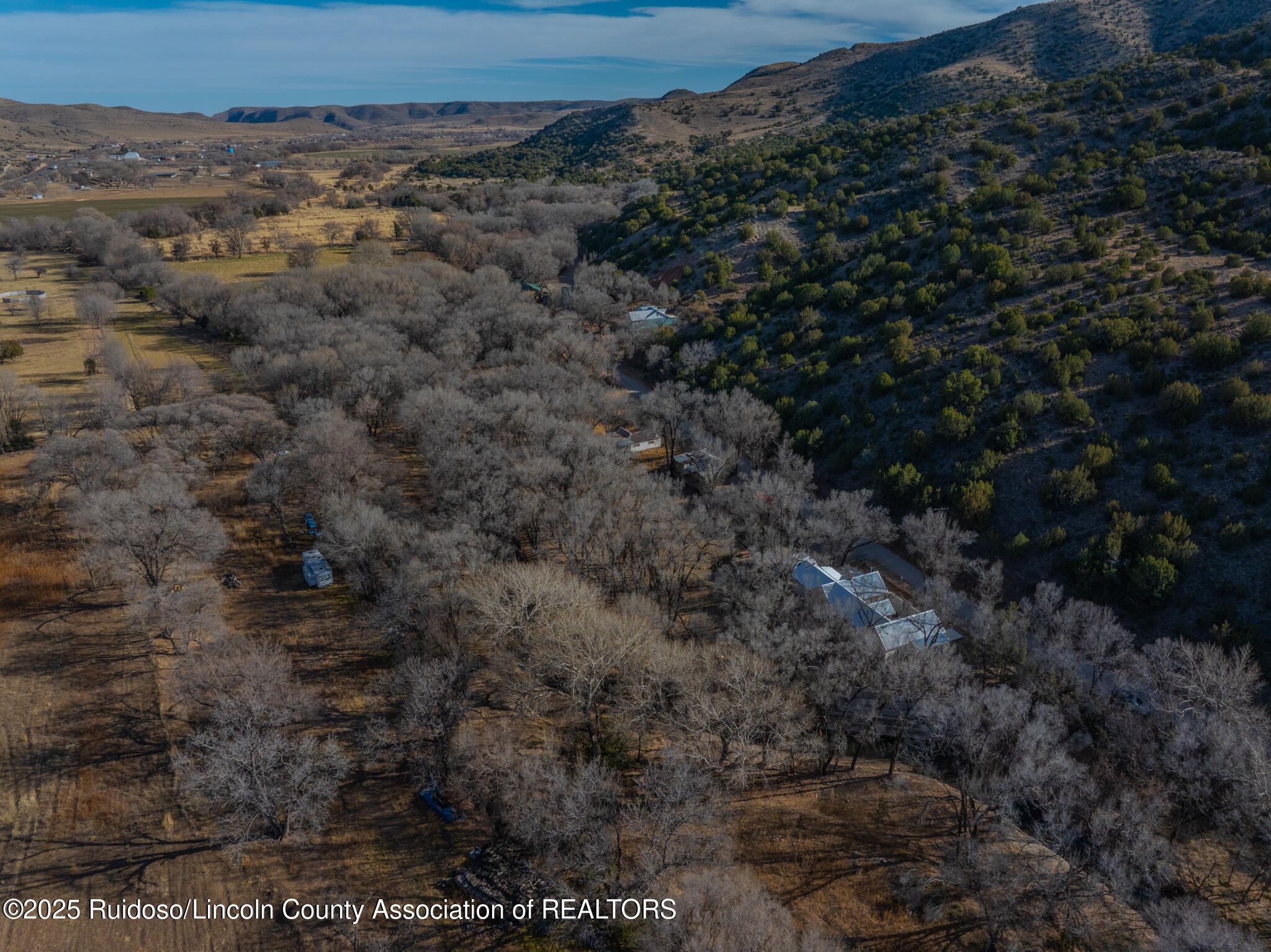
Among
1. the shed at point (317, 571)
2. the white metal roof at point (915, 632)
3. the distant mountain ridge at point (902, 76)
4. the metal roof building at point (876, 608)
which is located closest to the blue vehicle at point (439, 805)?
the shed at point (317, 571)

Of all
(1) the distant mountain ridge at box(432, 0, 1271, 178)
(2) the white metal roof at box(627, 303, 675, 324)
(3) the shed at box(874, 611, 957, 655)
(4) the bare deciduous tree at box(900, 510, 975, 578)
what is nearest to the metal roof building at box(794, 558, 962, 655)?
(3) the shed at box(874, 611, 957, 655)

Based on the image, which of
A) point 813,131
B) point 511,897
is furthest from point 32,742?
point 813,131

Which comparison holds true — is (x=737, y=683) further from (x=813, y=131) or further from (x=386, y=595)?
(x=813, y=131)

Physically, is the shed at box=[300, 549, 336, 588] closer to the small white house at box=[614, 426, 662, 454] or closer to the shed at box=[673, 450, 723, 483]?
the small white house at box=[614, 426, 662, 454]

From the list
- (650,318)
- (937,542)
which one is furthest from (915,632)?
(650,318)

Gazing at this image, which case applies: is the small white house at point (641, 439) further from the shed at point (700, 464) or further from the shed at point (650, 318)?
the shed at point (650, 318)

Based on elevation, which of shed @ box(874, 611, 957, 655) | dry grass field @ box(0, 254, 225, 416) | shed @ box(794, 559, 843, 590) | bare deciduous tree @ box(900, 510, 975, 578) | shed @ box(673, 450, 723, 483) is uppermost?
dry grass field @ box(0, 254, 225, 416)
